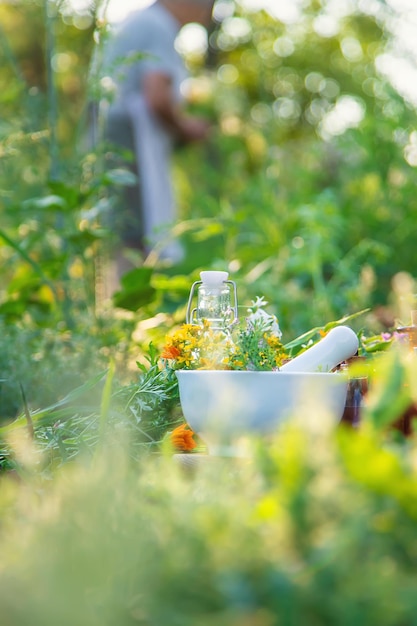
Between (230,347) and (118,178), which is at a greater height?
(118,178)

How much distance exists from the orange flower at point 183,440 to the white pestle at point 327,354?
0.59 ft

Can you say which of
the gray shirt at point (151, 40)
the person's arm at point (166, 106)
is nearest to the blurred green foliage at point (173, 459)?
the person's arm at point (166, 106)

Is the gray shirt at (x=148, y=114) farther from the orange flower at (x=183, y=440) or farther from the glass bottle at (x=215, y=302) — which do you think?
the orange flower at (x=183, y=440)

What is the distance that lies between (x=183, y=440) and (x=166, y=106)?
340 centimetres

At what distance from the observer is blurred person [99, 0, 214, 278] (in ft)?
14.6

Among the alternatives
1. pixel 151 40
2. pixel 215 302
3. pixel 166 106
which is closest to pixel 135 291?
pixel 215 302

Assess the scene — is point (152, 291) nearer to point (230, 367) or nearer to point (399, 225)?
point (230, 367)

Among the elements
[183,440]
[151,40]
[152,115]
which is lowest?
[183,440]

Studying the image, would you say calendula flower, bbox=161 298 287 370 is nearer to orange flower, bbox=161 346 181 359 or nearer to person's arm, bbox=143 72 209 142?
orange flower, bbox=161 346 181 359

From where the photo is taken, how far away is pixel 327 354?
1367 millimetres

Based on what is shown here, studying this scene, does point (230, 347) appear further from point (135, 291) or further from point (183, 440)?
point (135, 291)

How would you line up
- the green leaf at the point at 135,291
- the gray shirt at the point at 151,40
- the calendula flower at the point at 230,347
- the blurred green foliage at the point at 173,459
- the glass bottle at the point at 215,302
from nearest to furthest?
the blurred green foliage at the point at 173,459 < the calendula flower at the point at 230,347 < the glass bottle at the point at 215,302 < the green leaf at the point at 135,291 < the gray shirt at the point at 151,40

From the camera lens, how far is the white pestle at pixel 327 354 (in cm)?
135

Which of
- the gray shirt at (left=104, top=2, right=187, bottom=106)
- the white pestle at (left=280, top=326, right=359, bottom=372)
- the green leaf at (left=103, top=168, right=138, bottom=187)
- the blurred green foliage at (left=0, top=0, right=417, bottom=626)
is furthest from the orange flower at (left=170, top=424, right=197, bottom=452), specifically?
the gray shirt at (left=104, top=2, right=187, bottom=106)
